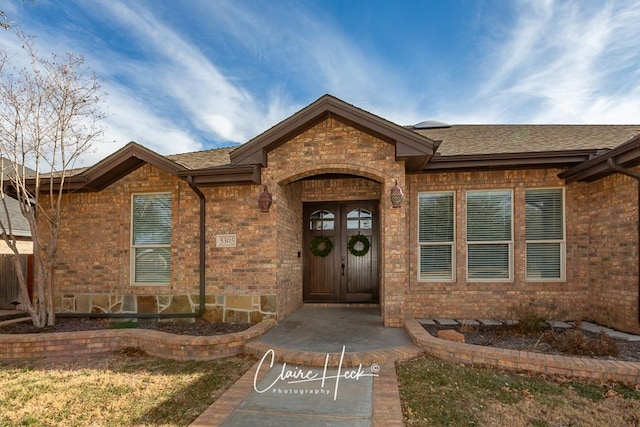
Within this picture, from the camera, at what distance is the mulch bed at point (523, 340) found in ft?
14.8

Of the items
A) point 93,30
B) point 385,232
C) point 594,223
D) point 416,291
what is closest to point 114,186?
point 93,30

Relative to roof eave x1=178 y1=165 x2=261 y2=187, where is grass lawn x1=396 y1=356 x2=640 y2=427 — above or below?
below

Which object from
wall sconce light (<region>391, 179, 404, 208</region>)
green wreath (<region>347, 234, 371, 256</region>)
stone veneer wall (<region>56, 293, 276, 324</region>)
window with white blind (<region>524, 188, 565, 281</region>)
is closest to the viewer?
wall sconce light (<region>391, 179, 404, 208</region>)

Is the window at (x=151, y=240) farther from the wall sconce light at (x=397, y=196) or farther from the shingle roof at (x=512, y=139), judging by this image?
the wall sconce light at (x=397, y=196)

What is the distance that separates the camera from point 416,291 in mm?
6730

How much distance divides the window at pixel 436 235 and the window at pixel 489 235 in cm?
35

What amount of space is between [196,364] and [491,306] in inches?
216

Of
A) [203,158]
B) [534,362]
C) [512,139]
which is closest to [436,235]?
[512,139]

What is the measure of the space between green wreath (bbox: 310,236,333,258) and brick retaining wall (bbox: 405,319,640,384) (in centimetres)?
386

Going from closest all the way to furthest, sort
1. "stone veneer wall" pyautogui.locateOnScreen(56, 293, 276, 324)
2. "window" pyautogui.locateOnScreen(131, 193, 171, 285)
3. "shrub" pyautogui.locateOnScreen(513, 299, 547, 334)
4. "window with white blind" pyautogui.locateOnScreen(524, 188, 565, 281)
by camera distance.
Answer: "shrub" pyautogui.locateOnScreen(513, 299, 547, 334), "stone veneer wall" pyautogui.locateOnScreen(56, 293, 276, 324), "window with white blind" pyautogui.locateOnScreen(524, 188, 565, 281), "window" pyautogui.locateOnScreen(131, 193, 171, 285)

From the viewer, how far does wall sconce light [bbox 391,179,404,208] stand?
18.7 feet

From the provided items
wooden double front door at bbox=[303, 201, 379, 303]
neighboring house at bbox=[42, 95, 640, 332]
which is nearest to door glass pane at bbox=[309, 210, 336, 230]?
Answer: wooden double front door at bbox=[303, 201, 379, 303]

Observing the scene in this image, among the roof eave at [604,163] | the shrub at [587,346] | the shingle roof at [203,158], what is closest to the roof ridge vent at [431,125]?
the roof eave at [604,163]

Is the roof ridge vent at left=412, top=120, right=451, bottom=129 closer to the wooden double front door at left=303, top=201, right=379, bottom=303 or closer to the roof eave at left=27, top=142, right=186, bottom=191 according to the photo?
the wooden double front door at left=303, top=201, right=379, bottom=303
